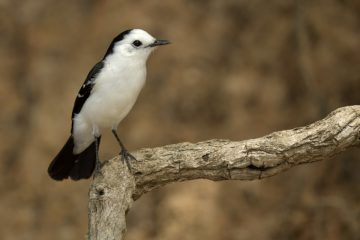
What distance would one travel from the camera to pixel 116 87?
3.86m

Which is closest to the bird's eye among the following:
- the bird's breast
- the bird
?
the bird

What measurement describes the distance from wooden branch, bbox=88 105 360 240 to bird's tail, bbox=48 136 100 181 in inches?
18.8

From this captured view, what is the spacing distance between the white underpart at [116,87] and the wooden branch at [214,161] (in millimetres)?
327

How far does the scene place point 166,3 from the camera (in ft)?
20.0

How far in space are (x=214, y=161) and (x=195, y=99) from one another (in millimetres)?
2531

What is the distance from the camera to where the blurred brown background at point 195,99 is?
5773mm

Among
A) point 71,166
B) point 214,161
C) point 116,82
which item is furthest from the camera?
point 71,166

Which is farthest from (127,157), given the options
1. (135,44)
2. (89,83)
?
(135,44)

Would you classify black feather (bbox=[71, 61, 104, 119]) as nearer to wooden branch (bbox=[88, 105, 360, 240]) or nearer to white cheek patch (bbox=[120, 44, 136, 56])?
white cheek patch (bbox=[120, 44, 136, 56])

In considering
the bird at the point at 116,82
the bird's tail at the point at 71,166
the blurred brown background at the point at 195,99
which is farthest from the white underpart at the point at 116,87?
the blurred brown background at the point at 195,99

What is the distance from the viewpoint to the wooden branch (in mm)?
3346

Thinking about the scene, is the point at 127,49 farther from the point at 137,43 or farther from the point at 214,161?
the point at 214,161

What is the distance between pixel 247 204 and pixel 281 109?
78 cm

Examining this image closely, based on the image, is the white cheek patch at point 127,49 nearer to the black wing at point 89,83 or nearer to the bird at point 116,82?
the bird at point 116,82
